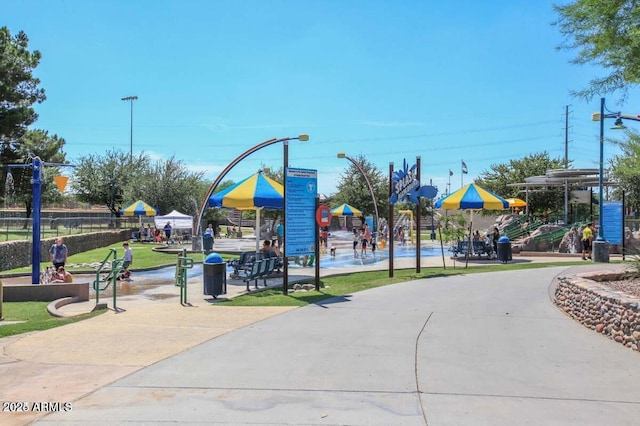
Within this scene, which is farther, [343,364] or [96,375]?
[343,364]

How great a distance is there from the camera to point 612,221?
23.6m

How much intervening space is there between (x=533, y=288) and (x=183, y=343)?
368 inches

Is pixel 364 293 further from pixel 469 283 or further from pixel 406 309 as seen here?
pixel 469 283

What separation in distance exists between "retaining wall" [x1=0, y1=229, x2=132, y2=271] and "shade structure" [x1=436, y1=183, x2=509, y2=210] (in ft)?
57.3

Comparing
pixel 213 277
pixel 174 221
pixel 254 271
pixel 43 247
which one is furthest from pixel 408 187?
pixel 174 221

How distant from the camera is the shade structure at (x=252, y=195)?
1541 centimetres

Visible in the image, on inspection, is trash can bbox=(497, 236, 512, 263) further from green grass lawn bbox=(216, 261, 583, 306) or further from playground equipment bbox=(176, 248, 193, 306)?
playground equipment bbox=(176, 248, 193, 306)

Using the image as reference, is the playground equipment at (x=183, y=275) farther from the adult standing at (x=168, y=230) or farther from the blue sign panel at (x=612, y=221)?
the adult standing at (x=168, y=230)

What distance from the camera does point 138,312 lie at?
34.0 feet

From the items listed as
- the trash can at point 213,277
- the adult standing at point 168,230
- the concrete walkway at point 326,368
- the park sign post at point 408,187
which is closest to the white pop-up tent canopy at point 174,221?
the adult standing at point 168,230

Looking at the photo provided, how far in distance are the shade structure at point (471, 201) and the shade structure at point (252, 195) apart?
9.78m

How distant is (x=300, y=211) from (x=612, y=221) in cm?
1667

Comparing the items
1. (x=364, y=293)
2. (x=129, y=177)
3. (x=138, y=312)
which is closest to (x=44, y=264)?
(x=138, y=312)

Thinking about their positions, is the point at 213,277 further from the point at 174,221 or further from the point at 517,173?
the point at 517,173
